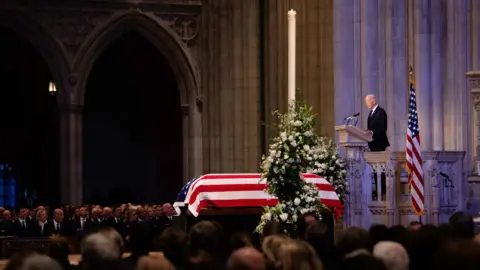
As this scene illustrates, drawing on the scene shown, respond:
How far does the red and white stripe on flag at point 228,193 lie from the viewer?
1097 cm

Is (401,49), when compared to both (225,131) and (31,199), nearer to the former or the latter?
(225,131)

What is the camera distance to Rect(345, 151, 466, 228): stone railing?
1394 centimetres

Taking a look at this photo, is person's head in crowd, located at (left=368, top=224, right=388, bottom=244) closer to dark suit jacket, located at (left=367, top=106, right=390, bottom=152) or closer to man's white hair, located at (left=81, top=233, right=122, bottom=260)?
man's white hair, located at (left=81, top=233, right=122, bottom=260)

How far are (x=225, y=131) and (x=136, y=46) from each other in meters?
4.94

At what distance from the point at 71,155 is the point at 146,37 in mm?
2731

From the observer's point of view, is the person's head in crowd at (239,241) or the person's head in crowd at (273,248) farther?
the person's head in crowd at (239,241)

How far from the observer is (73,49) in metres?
21.5

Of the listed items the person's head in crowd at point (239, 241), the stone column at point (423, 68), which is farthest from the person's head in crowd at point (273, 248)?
the stone column at point (423, 68)

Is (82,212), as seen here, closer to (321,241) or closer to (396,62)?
(396,62)

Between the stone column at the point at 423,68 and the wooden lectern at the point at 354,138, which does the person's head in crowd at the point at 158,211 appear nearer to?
the stone column at the point at 423,68

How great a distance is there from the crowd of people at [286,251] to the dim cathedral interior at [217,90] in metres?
7.38

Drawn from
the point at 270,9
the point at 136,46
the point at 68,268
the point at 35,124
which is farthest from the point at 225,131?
the point at 68,268

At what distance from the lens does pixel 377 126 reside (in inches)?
567

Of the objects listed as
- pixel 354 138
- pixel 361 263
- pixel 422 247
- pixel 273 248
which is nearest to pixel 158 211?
pixel 354 138
